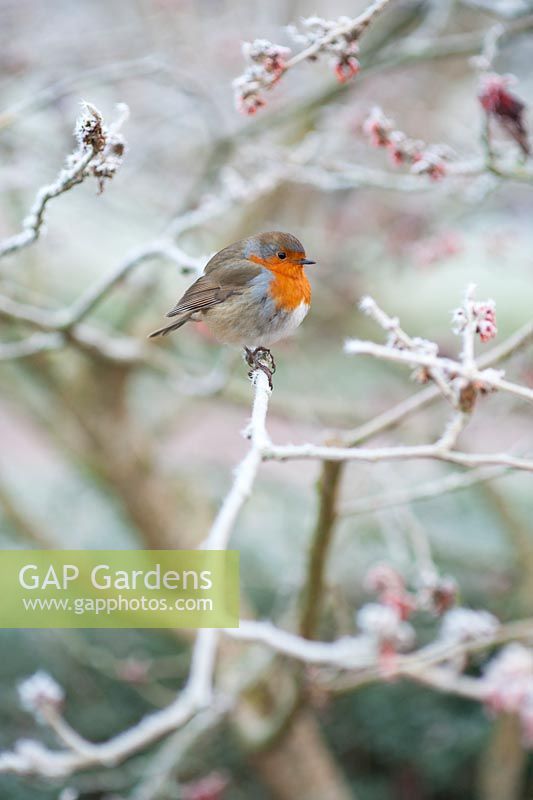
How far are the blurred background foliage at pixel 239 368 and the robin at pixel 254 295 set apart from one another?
3.09ft

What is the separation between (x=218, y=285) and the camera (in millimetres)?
1323

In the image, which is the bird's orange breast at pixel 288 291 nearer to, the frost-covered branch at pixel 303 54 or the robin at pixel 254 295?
the robin at pixel 254 295

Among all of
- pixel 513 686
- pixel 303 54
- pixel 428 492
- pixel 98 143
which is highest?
pixel 303 54

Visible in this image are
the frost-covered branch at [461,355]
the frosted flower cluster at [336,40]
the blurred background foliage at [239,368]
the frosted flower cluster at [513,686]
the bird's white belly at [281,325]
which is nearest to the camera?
the frost-covered branch at [461,355]

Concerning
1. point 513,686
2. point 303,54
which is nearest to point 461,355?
point 303,54

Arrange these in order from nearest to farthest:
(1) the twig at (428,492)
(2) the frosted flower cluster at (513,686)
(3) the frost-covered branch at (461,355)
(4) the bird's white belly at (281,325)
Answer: (3) the frost-covered branch at (461,355) < (4) the bird's white belly at (281,325) < (1) the twig at (428,492) < (2) the frosted flower cluster at (513,686)

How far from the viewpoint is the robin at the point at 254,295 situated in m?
1.25

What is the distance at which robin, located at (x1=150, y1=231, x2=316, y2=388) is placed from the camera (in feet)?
4.11

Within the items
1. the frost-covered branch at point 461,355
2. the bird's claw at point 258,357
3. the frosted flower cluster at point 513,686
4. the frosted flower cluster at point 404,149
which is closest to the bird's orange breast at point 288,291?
the bird's claw at point 258,357

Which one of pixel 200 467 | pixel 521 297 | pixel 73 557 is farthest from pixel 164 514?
pixel 521 297

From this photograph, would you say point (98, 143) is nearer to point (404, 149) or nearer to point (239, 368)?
point (404, 149)

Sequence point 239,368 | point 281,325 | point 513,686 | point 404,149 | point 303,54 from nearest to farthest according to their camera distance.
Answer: point 303,54 → point 281,325 → point 404,149 → point 513,686 → point 239,368

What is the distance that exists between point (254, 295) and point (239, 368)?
1733 millimetres

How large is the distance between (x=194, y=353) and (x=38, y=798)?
1.89 meters
